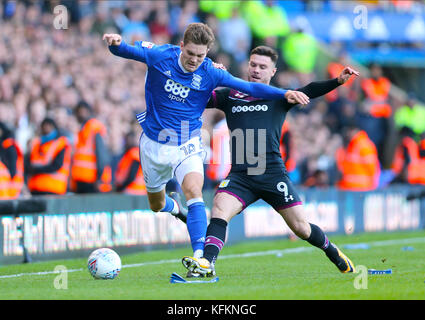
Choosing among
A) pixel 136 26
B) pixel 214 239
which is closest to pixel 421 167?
pixel 136 26

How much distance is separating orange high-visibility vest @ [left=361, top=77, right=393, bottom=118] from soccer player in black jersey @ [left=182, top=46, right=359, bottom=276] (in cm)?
1222

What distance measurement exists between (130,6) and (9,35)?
357 cm

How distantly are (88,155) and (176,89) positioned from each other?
4.81m

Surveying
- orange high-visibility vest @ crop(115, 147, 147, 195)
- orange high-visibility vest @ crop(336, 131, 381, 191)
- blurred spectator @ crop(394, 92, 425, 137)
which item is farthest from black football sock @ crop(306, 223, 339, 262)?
blurred spectator @ crop(394, 92, 425, 137)

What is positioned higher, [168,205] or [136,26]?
[136,26]

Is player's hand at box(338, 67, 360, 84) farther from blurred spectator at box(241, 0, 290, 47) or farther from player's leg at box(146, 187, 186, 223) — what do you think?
blurred spectator at box(241, 0, 290, 47)

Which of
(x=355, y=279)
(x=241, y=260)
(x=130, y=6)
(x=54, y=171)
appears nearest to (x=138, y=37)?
(x=130, y=6)

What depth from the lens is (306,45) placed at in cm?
2162

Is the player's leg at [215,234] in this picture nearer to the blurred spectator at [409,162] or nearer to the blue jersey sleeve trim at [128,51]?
the blue jersey sleeve trim at [128,51]

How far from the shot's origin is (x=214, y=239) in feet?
28.2

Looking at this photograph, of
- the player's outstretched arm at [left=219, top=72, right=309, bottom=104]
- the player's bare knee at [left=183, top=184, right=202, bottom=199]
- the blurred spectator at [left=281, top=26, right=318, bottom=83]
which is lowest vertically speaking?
the player's bare knee at [left=183, top=184, right=202, bottom=199]

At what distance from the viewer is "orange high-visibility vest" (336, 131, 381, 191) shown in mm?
17172

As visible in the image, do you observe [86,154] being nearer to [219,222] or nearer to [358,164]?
[219,222]

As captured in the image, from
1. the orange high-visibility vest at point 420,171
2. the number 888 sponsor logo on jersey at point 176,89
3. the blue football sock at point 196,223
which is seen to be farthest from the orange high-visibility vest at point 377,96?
the blue football sock at point 196,223
